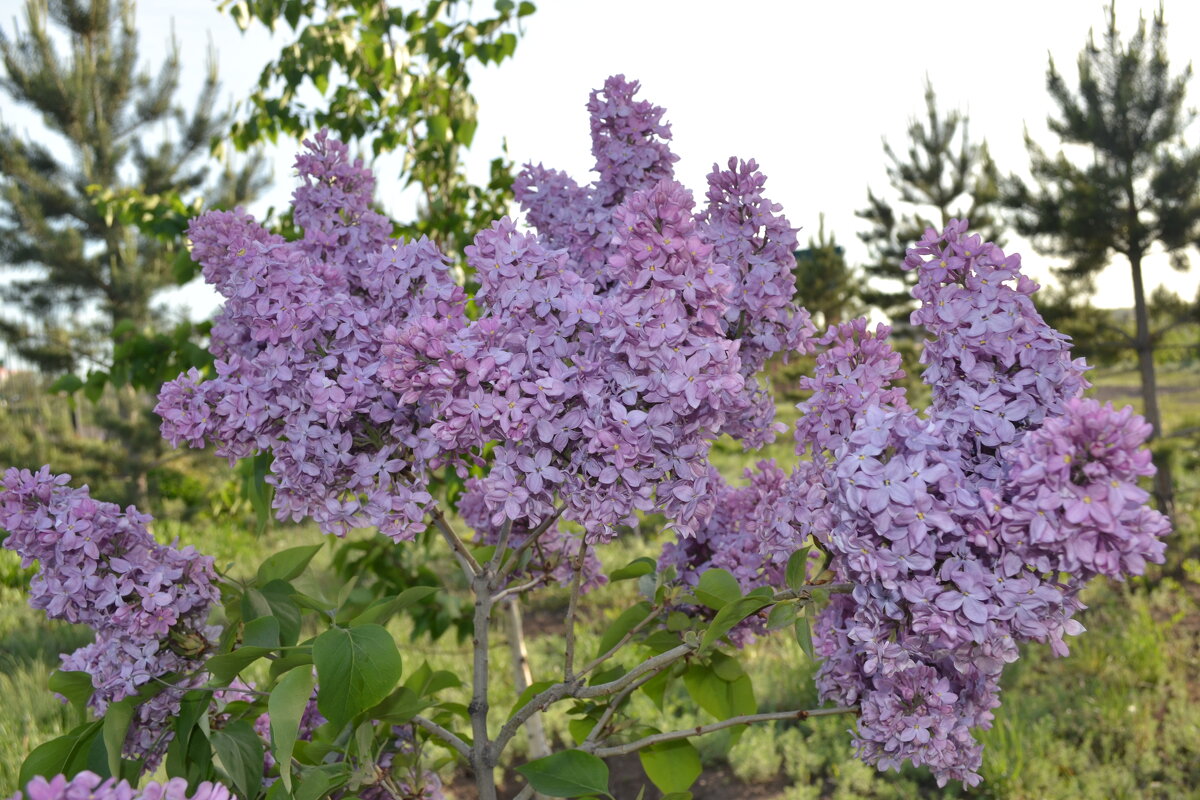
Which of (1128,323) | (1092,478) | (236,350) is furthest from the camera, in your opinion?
(1128,323)

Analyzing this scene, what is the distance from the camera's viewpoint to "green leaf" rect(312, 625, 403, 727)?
139 cm

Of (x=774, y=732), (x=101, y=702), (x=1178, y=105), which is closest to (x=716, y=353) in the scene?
(x=101, y=702)

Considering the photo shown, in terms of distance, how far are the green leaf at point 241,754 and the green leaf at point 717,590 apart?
896 millimetres

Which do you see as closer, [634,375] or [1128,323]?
[634,375]

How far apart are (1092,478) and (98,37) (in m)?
18.3

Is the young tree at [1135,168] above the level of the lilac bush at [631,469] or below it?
above

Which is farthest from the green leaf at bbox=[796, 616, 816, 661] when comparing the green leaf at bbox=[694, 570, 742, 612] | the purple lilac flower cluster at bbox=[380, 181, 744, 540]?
the purple lilac flower cluster at bbox=[380, 181, 744, 540]

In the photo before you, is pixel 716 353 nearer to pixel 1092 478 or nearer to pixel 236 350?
pixel 1092 478

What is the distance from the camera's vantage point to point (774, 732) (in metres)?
4.66

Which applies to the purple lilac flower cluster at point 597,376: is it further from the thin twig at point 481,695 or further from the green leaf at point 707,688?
the green leaf at point 707,688

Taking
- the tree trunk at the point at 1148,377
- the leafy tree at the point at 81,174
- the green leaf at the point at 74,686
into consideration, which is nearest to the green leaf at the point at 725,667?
the green leaf at the point at 74,686

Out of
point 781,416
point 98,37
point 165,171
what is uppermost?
point 98,37

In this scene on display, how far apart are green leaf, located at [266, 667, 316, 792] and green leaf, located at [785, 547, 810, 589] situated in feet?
2.69

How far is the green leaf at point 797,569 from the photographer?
1.47m
